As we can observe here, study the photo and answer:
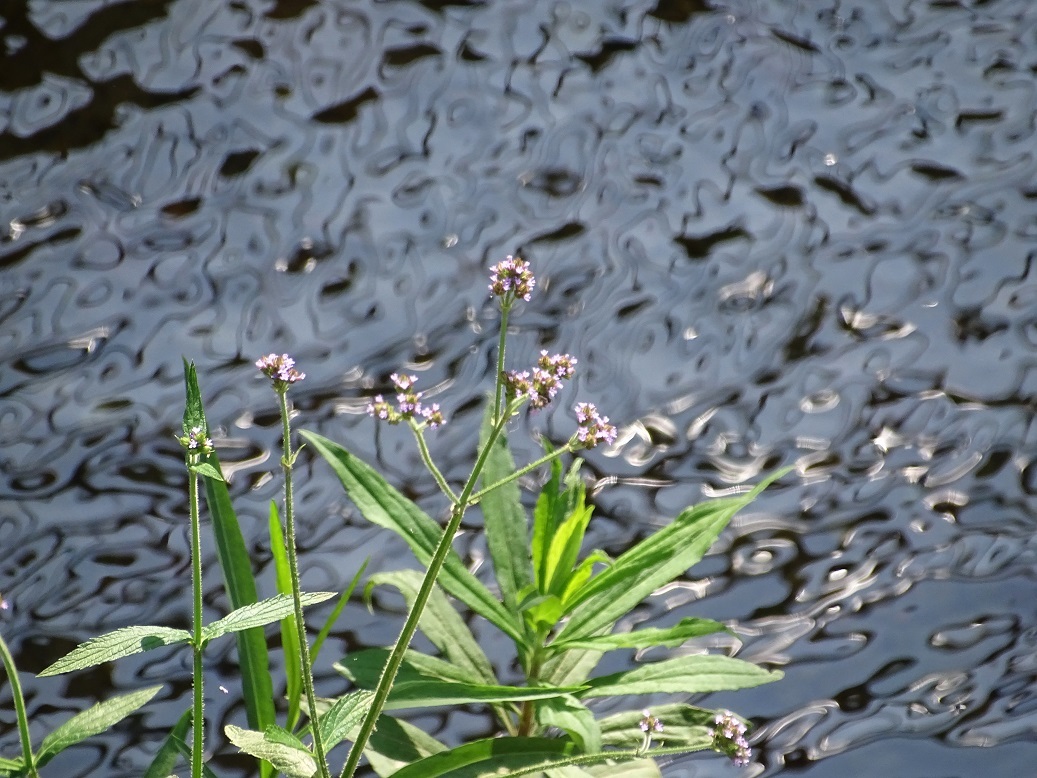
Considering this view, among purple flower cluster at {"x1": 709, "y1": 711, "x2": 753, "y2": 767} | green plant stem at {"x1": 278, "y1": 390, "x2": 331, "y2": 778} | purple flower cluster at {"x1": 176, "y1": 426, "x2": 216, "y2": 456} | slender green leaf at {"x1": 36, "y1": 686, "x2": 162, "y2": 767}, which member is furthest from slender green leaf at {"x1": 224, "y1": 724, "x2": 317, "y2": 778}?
purple flower cluster at {"x1": 709, "y1": 711, "x2": 753, "y2": 767}

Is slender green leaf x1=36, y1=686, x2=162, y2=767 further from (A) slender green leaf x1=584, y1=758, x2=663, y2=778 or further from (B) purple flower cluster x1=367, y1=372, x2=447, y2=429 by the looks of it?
(A) slender green leaf x1=584, y1=758, x2=663, y2=778

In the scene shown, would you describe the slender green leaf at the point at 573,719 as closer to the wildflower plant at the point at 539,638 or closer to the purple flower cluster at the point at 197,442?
the wildflower plant at the point at 539,638

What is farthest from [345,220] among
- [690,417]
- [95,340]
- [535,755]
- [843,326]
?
[535,755]

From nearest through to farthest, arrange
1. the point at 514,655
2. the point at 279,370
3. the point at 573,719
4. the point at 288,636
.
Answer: the point at 279,370, the point at 573,719, the point at 288,636, the point at 514,655

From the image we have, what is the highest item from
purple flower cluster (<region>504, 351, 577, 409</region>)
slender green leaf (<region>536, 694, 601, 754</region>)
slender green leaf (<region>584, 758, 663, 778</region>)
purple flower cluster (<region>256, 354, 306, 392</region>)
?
purple flower cluster (<region>256, 354, 306, 392</region>)

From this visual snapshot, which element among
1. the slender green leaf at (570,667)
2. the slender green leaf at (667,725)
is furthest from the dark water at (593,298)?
the slender green leaf at (570,667)

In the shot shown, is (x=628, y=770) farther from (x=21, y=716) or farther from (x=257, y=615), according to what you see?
(x=21, y=716)

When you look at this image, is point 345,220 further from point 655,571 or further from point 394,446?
point 655,571

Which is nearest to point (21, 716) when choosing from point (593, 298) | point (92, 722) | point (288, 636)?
point (92, 722)
